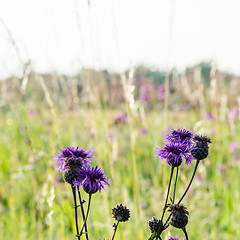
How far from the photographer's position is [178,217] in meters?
0.74

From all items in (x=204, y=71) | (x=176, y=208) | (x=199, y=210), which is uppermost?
(x=204, y=71)

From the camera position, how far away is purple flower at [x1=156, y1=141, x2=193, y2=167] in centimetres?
76

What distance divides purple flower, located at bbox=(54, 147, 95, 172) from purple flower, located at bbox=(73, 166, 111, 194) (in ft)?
0.07

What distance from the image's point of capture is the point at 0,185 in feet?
9.01

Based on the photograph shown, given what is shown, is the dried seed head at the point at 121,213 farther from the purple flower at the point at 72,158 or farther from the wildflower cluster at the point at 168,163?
the purple flower at the point at 72,158

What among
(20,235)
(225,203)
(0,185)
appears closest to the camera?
(20,235)

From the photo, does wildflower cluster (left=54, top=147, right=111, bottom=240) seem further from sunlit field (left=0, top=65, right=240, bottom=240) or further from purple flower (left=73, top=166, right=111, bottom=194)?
sunlit field (left=0, top=65, right=240, bottom=240)

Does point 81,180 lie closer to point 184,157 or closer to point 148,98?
point 184,157

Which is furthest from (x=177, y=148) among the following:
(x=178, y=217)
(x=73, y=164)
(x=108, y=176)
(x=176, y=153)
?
(x=108, y=176)

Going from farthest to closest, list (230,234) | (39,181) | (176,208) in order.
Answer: (39,181) < (230,234) < (176,208)

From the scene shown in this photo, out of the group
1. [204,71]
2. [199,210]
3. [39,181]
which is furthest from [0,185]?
[204,71]

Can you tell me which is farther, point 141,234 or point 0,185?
point 0,185

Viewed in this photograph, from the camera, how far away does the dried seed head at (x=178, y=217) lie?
73 centimetres

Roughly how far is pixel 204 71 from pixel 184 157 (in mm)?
14676
